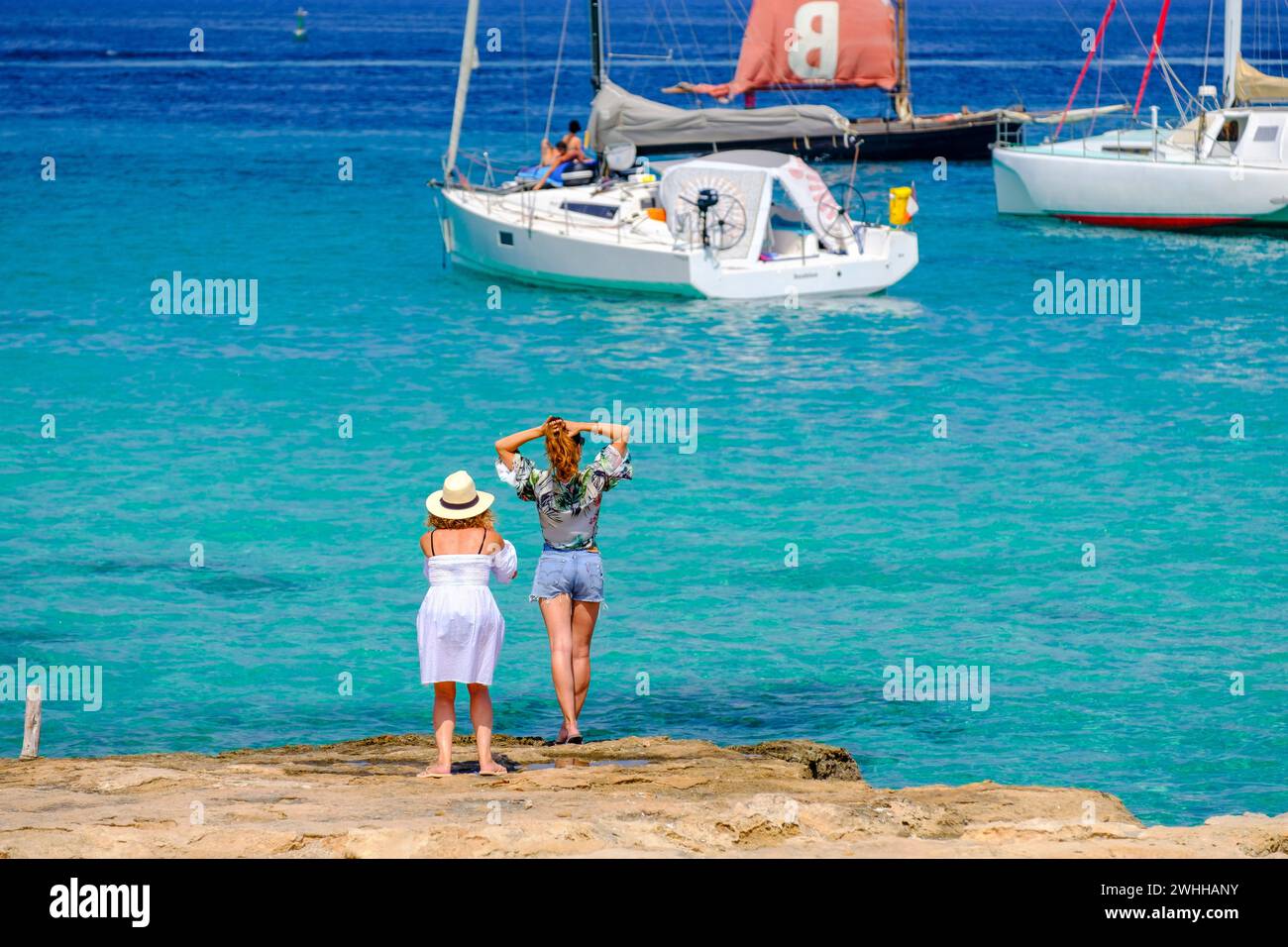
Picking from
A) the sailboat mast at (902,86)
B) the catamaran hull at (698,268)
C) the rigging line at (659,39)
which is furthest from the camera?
the rigging line at (659,39)

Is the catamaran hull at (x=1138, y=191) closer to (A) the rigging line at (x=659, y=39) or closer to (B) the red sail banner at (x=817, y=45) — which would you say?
(B) the red sail banner at (x=817, y=45)

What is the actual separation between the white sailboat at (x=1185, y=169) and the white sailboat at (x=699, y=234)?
10393 mm

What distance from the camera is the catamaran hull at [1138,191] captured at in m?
38.6

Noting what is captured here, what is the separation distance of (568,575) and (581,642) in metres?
0.55

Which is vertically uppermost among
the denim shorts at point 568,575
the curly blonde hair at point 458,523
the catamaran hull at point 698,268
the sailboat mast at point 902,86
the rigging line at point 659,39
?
the rigging line at point 659,39

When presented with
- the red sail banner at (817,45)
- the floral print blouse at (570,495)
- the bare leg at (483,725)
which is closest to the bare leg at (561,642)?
the floral print blouse at (570,495)

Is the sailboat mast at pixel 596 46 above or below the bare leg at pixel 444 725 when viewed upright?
above

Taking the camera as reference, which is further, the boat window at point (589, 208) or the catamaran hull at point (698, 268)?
the boat window at point (589, 208)

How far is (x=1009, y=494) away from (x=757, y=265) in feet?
38.3

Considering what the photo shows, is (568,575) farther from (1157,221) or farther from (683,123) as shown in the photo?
(1157,221)

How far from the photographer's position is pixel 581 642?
10.6m

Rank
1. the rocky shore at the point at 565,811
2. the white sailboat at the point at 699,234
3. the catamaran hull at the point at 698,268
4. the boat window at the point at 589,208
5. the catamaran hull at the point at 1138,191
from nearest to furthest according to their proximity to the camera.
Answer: the rocky shore at the point at 565,811
the white sailboat at the point at 699,234
the catamaran hull at the point at 698,268
the boat window at the point at 589,208
the catamaran hull at the point at 1138,191

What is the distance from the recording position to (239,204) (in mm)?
46812

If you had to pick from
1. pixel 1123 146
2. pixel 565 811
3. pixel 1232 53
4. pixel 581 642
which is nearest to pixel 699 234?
pixel 1123 146
